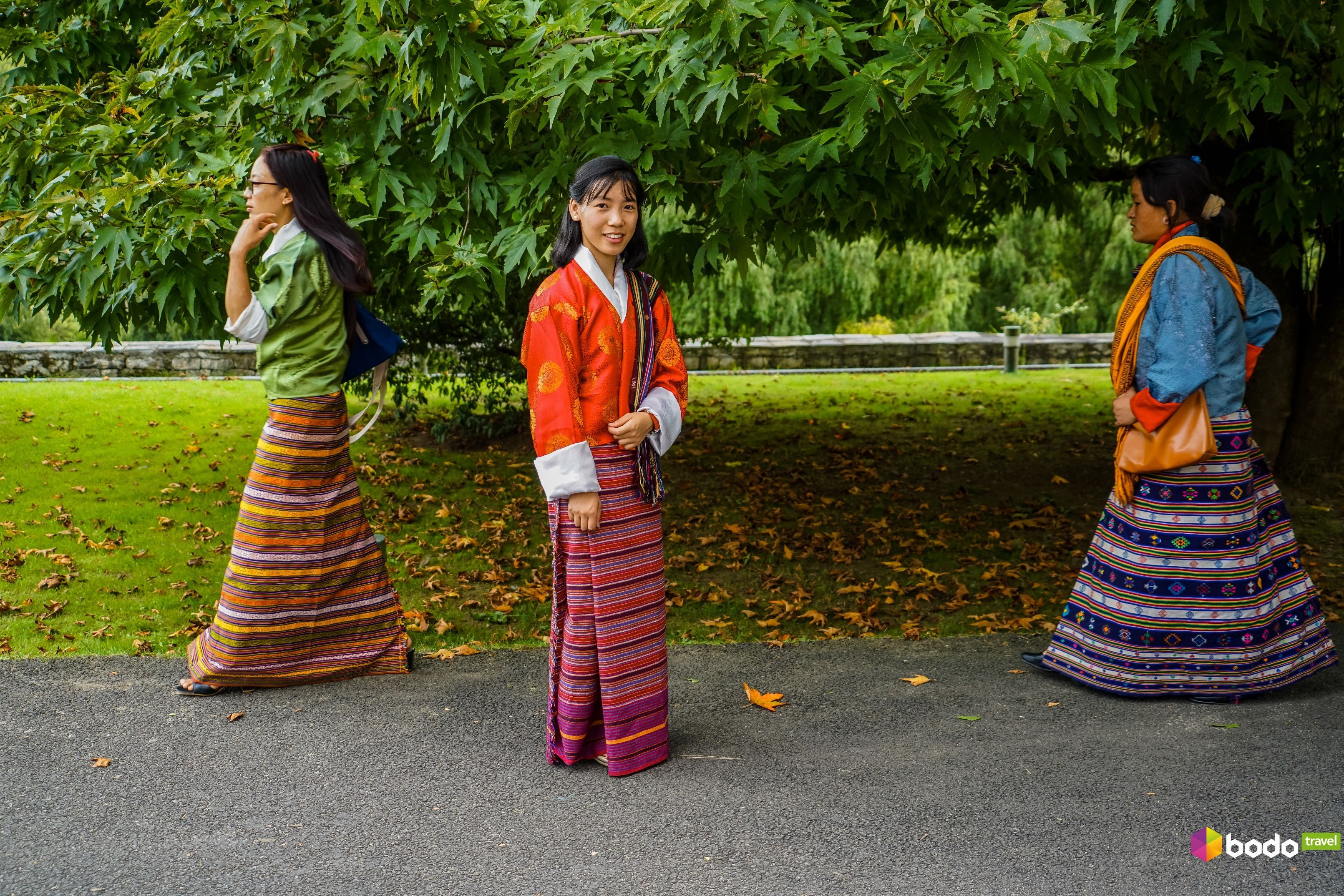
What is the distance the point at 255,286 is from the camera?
189 inches

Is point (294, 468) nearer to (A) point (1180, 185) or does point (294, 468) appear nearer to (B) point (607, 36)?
(B) point (607, 36)

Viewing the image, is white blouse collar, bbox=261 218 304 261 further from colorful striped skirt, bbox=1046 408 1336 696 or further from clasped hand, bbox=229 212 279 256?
colorful striped skirt, bbox=1046 408 1336 696

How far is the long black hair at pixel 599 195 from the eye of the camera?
10.7 ft

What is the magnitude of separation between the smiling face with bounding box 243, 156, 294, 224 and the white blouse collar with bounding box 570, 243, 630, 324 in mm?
1240

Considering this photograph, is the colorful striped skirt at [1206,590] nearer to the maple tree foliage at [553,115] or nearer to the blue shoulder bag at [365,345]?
the maple tree foliage at [553,115]

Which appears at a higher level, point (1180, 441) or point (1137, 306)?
point (1137, 306)

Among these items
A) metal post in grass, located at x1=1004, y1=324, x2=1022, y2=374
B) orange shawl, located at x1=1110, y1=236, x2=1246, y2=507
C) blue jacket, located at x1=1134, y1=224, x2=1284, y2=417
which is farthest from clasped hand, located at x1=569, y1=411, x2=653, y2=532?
metal post in grass, located at x1=1004, y1=324, x2=1022, y2=374

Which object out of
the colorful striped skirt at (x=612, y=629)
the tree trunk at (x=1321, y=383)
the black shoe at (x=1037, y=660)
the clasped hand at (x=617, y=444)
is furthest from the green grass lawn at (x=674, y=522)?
the clasped hand at (x=617, y=444)

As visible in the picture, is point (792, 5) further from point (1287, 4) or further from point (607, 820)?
point (607, 820)

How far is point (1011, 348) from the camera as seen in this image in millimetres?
15312

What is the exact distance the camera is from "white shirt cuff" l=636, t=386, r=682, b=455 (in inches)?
134

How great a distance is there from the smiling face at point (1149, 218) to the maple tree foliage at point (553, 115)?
27 centimetres

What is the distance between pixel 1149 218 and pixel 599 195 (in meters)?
2.11

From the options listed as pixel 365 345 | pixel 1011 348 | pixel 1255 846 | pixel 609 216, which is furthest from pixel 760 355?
pixel 1255 846
